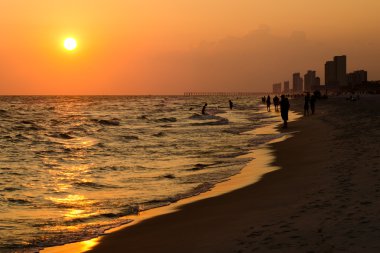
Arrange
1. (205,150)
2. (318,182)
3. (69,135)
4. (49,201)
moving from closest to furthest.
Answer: (318,182), (49,201), (205,150), (69,135)

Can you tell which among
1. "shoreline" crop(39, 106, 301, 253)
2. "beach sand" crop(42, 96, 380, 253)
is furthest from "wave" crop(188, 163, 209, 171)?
"beach sand" crop(42, 96, 380, 253)

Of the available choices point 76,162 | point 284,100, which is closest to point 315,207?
point 76,162

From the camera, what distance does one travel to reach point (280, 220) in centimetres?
693

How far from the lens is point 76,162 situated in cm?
1770

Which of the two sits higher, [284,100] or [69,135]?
[284,100]

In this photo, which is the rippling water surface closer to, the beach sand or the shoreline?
the shoreline

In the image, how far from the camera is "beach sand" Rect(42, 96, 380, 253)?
577 cm

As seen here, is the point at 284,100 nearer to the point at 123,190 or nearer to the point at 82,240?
the point at 123,190

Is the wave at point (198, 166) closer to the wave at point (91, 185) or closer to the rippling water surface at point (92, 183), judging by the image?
the rippling water surface at point (92, 183)

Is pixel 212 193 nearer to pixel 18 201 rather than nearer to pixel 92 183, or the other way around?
pixel 92 183

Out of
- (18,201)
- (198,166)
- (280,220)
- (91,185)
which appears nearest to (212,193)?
(91,185)

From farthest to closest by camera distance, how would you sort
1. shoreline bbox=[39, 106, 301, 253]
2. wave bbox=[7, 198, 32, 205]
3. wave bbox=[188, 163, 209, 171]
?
wave bbox=[188, 163, 209, 171]
wave bbox=[7, 198, 32, 205]
shoreline bbox=[39, 106, 301, 253]

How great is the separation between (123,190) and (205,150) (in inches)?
344

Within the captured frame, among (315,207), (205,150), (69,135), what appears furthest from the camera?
(69,135)
